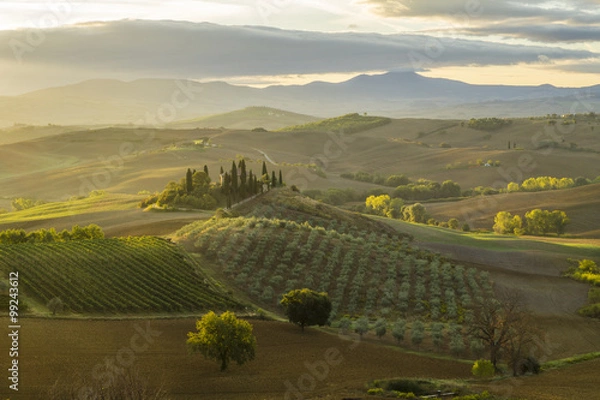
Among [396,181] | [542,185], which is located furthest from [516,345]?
[396,181]

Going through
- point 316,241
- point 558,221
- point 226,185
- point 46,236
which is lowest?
point 558,221

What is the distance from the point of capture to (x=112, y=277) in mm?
43562

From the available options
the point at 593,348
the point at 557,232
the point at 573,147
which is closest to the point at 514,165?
the point at 573,147

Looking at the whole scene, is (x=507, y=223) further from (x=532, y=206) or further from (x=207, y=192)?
(x=207, y=192)

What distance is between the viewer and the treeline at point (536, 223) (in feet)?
303

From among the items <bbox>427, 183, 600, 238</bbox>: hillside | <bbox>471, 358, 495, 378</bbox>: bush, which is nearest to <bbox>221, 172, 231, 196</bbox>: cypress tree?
<bbox>427, 183, 600, 238</bbox>: hillside

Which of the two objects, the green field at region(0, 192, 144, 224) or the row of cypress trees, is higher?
the row of cypress trees

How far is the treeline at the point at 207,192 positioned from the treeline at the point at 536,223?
1327 inches

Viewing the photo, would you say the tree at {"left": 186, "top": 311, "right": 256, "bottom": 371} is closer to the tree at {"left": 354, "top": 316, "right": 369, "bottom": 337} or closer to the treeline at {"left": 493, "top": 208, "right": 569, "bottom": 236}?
the tree at {"left": 354, "top": 316, "right": 369, "bottom": 337}

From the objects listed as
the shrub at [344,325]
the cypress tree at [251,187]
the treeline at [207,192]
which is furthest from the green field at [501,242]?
the shrub at [344,325]

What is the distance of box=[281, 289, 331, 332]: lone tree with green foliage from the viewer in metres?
38.1

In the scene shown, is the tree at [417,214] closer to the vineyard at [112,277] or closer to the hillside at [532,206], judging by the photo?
the hillside at [532,206]

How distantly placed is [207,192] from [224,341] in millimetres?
51471

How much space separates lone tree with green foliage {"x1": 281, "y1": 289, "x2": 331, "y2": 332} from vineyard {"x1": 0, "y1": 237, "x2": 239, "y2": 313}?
185 inches
